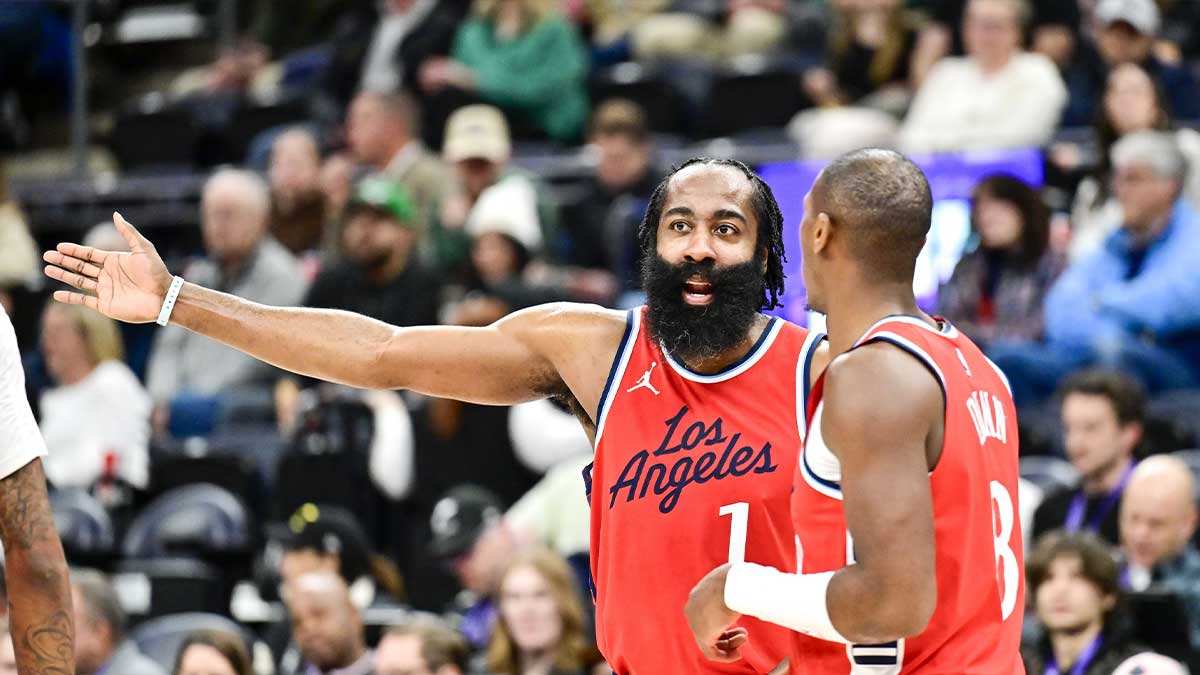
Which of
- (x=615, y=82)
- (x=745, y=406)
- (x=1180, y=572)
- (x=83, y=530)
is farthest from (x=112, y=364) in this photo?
(x=745, y=406)

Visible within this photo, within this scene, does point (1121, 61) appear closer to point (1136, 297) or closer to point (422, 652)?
point (1136, 297)

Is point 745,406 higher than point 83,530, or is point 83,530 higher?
point 745,406

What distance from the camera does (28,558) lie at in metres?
3.94

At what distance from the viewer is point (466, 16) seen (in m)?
13.2

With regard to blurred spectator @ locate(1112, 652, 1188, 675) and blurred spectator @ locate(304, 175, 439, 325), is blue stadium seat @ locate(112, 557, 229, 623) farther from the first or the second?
blurred spectator @ locate(1112, 652, 1188, 675)

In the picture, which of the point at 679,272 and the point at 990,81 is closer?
the point at 679,272

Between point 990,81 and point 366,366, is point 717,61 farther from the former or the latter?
point 366,366

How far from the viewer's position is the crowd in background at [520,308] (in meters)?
7.37

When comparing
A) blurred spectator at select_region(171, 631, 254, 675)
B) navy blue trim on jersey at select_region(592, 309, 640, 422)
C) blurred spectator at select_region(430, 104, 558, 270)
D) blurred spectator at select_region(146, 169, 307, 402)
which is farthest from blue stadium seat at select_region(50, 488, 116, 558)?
navy blue trim on jersey at select_region(592, 309, 640, 422)

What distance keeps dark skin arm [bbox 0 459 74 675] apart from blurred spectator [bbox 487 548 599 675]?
346 centimetres

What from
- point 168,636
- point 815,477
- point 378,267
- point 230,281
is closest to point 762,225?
point 815,477

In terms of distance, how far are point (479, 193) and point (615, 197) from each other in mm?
773

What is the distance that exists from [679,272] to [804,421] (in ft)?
1.64

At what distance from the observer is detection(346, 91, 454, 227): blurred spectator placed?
10984mm
